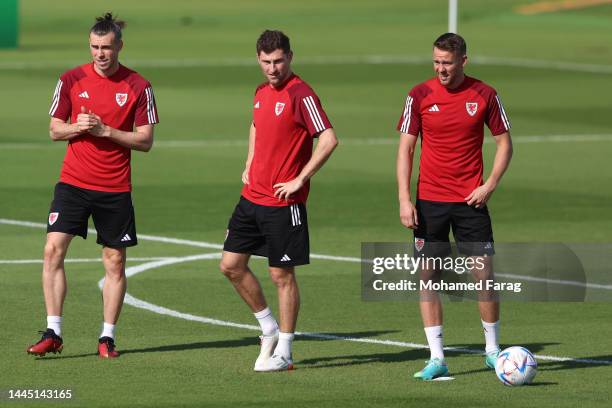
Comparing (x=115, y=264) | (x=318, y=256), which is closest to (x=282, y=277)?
(x=115, y=264)

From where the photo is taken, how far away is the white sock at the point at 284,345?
12.1 meters

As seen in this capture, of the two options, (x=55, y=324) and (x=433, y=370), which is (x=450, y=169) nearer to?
(x=433, y=370)

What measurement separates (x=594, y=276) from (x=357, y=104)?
63.9ft

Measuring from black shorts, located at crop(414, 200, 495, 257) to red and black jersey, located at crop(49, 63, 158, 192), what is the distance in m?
2.30

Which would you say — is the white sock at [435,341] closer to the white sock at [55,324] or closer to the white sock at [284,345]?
the white sock at [284,345]

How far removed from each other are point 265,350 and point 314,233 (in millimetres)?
6832

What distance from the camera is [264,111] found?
Result: 40.0ft

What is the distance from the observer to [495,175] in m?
12.0

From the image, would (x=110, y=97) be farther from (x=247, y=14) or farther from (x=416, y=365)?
(x=247, y=14)

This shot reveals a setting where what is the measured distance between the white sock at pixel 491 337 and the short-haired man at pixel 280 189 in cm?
141

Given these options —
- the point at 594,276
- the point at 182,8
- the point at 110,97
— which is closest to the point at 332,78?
the point at 594,276

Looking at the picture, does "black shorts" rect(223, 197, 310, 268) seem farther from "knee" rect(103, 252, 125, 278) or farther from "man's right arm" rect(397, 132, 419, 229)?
"knee" rect(103, 252, 125, 278)

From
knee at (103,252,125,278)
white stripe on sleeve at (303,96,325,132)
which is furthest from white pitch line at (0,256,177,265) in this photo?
white stripe on sleeve at (303,96,325,132)

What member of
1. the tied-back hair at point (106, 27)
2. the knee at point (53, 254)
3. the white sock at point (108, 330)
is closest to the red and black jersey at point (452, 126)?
the tied-back hair at point (106, 27)
